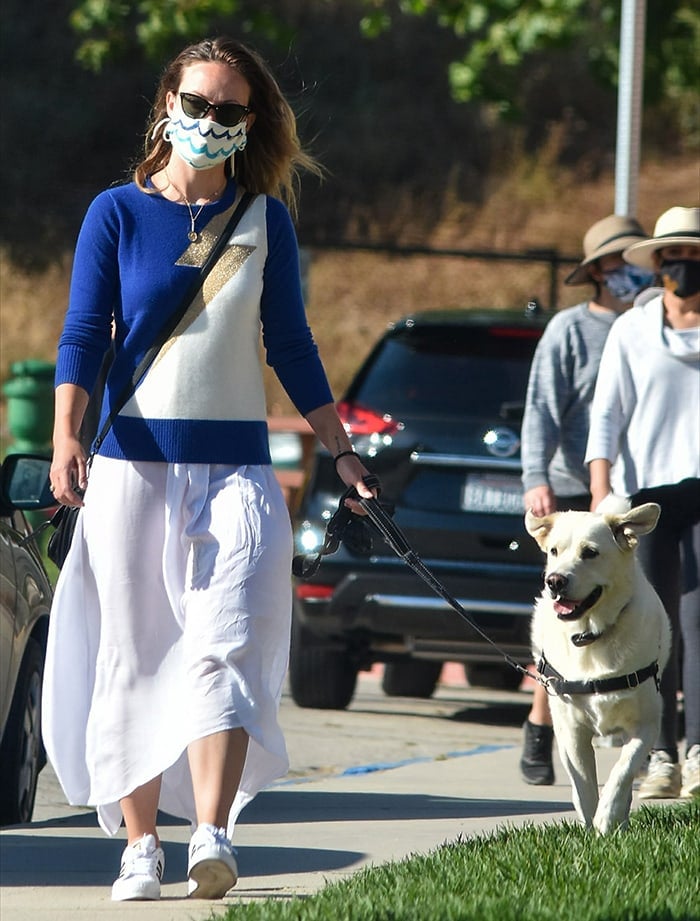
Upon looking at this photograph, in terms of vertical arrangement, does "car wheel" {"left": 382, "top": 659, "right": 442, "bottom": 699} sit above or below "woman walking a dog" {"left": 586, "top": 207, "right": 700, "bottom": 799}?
below

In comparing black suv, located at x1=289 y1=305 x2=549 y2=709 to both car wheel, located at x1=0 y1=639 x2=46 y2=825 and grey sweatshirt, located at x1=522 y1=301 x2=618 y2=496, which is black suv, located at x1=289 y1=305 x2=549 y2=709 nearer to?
grey sweatshirt, located at x1=522 y1=301 x2=618 y2=496

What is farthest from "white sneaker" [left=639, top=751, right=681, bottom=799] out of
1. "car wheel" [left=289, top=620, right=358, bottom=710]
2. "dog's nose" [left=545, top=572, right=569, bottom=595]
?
"car wheel" [left=289, top=620, right=358, bottom=710]

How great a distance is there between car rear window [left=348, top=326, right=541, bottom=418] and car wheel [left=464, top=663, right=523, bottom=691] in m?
2.55

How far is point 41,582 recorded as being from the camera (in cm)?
627

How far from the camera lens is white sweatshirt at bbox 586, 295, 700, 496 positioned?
624 centimetres

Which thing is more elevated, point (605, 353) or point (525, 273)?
point (525, 273)

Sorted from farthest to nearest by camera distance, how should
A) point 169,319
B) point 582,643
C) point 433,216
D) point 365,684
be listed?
point 433,216 → point 365,684 → point 582,643 → point 169,319

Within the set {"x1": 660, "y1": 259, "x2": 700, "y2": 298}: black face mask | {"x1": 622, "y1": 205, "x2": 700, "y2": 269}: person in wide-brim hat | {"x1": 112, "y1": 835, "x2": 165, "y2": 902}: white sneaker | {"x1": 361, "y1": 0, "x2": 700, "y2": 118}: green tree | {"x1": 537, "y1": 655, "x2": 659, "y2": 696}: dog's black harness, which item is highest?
{"x1": 361, "y1": 0, "x2": 700, "y2": 118}: green tree

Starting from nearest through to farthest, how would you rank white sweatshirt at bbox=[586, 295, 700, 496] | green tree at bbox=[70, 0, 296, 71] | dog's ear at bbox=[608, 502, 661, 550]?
dog's ear at bbox=[608, 502, 661, 550] < white sweatshirt at bbox=[586, 295, 700, 496] < green tree at bbox=[70, 0, 296, 71]

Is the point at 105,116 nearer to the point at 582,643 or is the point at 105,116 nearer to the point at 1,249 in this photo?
the point at 1,249

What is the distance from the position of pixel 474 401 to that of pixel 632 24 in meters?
5.66

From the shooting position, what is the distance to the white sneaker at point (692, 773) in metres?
6.28

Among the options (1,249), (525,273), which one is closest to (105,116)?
(1,249)

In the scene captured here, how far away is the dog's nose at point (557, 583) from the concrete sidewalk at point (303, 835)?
2.73 feet
